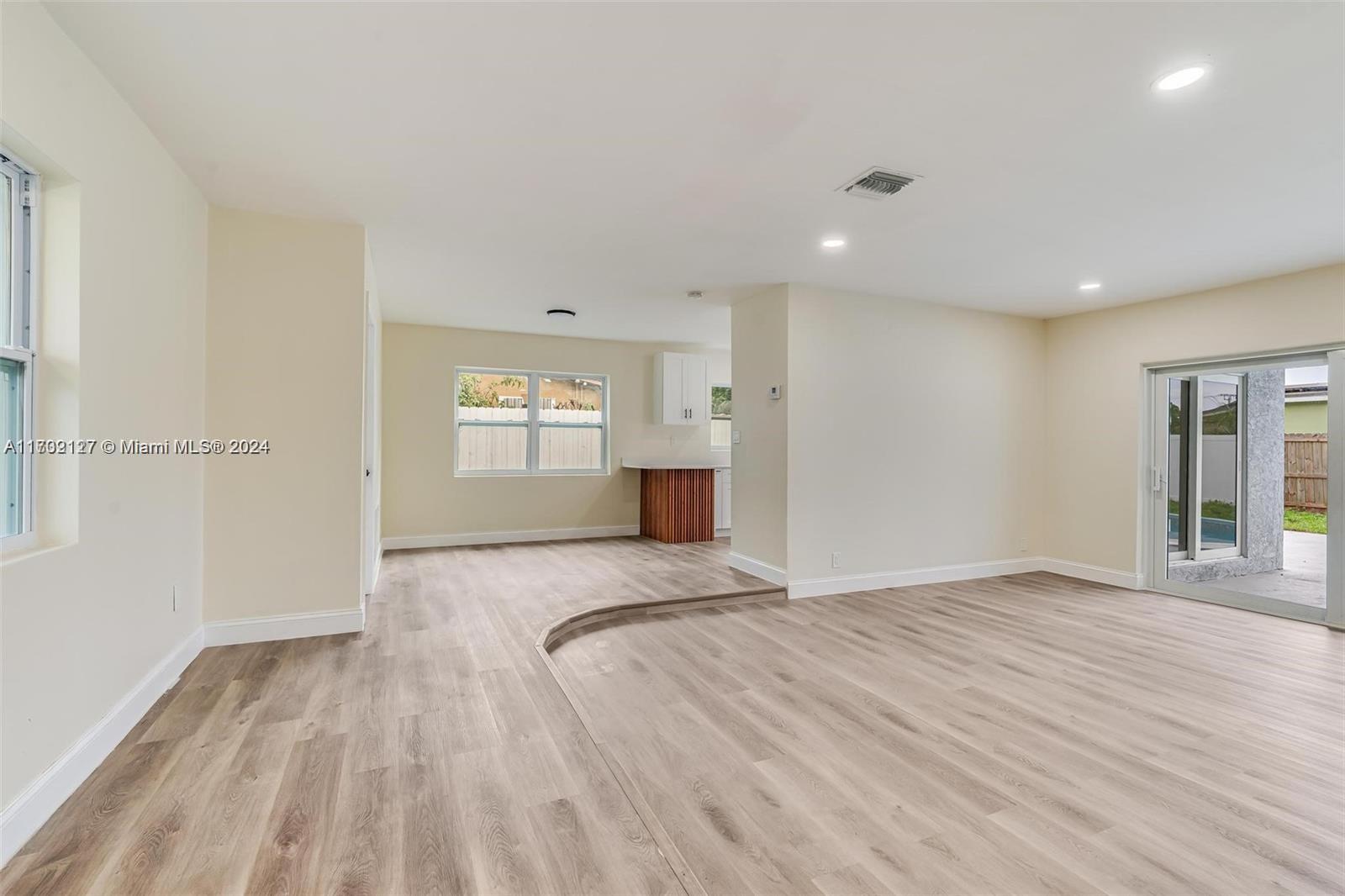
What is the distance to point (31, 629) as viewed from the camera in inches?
70.7

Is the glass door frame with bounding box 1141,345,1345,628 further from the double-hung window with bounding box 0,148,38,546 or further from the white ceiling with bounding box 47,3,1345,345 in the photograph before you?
the double-hung window with bounding box 0,148,38,546

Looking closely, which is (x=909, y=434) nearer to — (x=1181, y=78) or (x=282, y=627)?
(x=1181, y=78)

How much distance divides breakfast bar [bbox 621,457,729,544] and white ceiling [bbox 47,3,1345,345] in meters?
3.44

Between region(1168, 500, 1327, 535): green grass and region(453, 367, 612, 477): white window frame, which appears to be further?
region(453, 367, 612, 477): white window frame

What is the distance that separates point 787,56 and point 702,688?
109 inches

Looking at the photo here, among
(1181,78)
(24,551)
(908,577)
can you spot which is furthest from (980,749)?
(24,551)

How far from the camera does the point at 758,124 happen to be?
2.43 metres

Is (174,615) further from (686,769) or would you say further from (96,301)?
(686,769)

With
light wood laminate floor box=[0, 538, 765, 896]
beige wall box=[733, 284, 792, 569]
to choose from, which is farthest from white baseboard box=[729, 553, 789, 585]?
light wood laminate floor box=[0, 538, 765, 896]

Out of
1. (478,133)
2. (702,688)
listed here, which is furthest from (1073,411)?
(478,133)

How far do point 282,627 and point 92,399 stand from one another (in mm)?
1847

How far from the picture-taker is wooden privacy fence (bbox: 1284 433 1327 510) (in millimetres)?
4336

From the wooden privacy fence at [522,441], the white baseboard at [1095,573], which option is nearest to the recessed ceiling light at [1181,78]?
the white baseboard at [1095,573]

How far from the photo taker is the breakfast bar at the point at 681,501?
711cm
